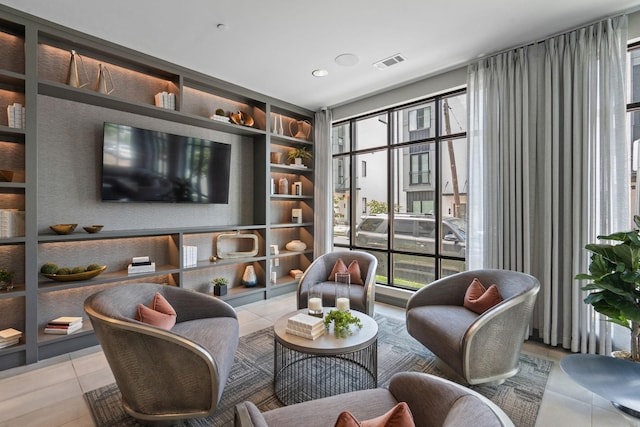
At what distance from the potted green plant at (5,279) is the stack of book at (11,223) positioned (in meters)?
0.32

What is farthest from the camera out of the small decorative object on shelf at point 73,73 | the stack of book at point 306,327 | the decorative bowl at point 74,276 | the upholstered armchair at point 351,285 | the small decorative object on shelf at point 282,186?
the small decorative object on shelf at point 282,186

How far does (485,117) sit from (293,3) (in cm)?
216

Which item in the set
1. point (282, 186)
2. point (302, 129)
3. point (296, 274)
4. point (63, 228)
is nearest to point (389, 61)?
point (302, 129)

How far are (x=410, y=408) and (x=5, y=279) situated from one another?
3.22 metres

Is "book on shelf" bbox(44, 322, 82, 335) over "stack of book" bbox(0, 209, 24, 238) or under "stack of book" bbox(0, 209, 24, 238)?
under

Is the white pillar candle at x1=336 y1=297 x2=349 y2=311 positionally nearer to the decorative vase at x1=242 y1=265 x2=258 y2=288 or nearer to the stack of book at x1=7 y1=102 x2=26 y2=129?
the decorative vase at x1=242 y1=265 x2=258 y2=288

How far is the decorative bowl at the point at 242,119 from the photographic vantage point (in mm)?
4055

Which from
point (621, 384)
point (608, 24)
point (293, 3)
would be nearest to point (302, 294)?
point (621, 384)

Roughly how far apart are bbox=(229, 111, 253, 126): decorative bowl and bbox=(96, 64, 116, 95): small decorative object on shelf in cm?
132

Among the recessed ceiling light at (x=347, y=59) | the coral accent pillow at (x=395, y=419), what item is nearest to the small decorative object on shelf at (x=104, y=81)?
the recessed ceiling light at (x=347, y=59)

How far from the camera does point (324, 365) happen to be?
255cm

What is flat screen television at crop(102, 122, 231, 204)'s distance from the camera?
3125mm

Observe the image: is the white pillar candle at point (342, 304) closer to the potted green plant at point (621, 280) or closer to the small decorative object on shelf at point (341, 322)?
the small decorative object on shelf at point (341, 322)

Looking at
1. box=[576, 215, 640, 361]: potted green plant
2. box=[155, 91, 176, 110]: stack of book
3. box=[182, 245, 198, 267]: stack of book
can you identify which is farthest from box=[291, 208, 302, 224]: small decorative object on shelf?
box=[576, 215, 640, 361]: potted green plant
